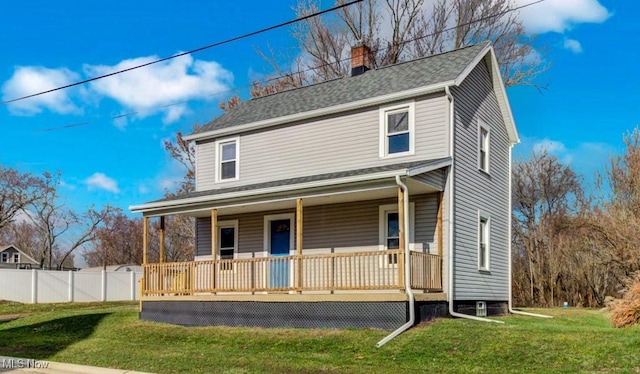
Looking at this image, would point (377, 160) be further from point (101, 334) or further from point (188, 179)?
point (188, 179)

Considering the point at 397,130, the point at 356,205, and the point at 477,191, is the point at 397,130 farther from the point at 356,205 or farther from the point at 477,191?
the point at 477,191

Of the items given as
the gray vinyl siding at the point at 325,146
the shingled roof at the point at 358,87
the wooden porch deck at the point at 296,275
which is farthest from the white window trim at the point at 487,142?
the wooden porch deck at the point at 296,275

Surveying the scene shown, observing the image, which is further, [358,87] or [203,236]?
[203,236]

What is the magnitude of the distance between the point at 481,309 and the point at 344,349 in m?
6.41

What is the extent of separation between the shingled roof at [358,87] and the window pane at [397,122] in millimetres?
Answer: 616

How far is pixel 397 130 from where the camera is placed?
16.0 metres

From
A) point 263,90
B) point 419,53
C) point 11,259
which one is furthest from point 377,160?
point 11,259

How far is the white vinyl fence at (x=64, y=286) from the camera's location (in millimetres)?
27219

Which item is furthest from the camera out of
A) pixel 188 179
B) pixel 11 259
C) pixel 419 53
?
pixel 11 259

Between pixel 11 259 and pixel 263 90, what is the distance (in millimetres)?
43754

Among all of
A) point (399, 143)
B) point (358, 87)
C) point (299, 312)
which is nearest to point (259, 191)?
point (299, 312)

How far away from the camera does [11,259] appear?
211ft

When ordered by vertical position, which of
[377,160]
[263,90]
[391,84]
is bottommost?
[377,160]

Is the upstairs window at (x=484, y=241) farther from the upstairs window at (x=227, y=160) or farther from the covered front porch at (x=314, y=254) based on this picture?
the upstairs window at (x=227, y=160)
